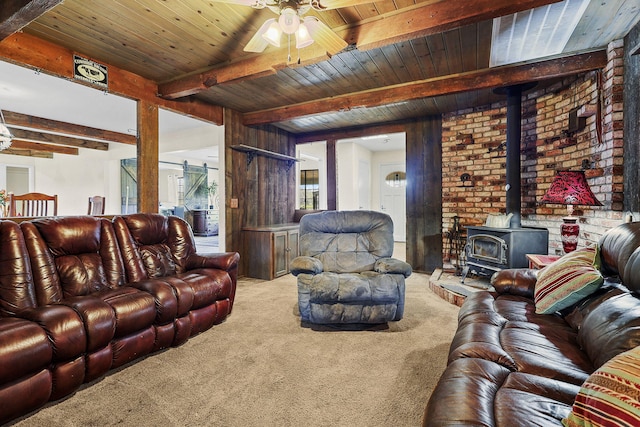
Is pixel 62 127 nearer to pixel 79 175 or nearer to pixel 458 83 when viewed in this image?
pixel 79 175

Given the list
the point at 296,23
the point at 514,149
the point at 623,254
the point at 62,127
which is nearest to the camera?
the point at 623,254

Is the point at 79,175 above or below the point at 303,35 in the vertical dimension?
below

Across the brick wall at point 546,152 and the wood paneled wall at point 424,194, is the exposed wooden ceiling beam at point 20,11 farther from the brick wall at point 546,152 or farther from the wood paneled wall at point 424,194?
the wood paneled wall at point 424,194

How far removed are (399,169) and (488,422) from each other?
26.3ft

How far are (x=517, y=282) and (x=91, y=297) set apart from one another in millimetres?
2845

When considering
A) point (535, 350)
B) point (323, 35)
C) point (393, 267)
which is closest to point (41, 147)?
point (323, 35)

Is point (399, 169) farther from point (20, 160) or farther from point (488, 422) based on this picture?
point (20, 160)

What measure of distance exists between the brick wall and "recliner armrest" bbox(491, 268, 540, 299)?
111 centimetres

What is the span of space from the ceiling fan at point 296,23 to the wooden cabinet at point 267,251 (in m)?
2.77

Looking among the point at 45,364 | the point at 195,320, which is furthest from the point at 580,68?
the point at 45,364

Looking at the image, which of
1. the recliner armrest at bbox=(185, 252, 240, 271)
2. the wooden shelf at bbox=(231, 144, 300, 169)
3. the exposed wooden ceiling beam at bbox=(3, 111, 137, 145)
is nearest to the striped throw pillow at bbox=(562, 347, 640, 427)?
the recliner armrest at bbox=(185, 252, 240, 271)

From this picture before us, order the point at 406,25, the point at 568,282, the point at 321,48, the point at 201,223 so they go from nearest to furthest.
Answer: the point at 568,282, the point at 406,25, the point at 321,48, the point at 201,223

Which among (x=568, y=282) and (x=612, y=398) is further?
(x=568, y=282)

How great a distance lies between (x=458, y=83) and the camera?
337 centimetres
